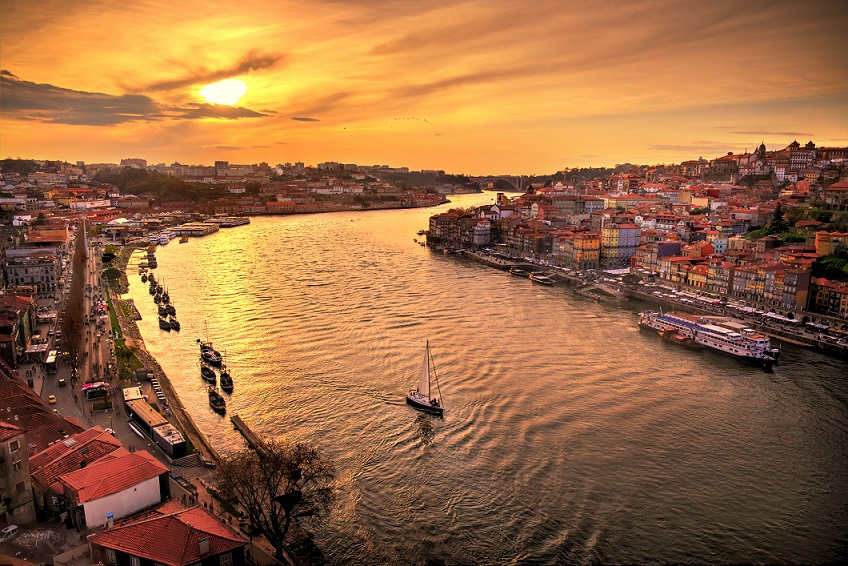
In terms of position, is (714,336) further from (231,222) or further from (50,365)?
(231,222)

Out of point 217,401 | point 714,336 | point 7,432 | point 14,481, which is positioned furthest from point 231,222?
point 14,481

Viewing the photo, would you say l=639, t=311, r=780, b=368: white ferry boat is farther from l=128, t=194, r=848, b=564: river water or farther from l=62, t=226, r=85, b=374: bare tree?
l=62, t=226, r=85, b=374: bare tree

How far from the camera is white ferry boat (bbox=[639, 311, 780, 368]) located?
42.7 feet

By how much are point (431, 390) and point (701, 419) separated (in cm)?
462

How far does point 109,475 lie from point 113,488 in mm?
188

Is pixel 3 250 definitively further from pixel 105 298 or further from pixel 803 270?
pixel 803 270

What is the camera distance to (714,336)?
45.5 ft

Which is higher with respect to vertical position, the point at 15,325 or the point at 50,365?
the point at 15,325

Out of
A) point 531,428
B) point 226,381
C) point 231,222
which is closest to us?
point 531,428

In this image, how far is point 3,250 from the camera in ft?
61.5

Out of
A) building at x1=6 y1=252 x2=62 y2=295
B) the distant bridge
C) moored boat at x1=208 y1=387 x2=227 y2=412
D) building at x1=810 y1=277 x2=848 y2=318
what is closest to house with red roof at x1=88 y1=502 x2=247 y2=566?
moored boat at x1=208 y1=387 x2=227 y2=412

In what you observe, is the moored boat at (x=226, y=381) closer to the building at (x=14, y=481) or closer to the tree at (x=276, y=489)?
the tree at (x=276, y=489)

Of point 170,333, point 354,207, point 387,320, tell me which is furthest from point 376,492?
point 354,207

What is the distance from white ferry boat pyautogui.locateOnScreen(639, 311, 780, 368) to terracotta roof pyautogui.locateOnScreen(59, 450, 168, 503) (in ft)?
39.0
